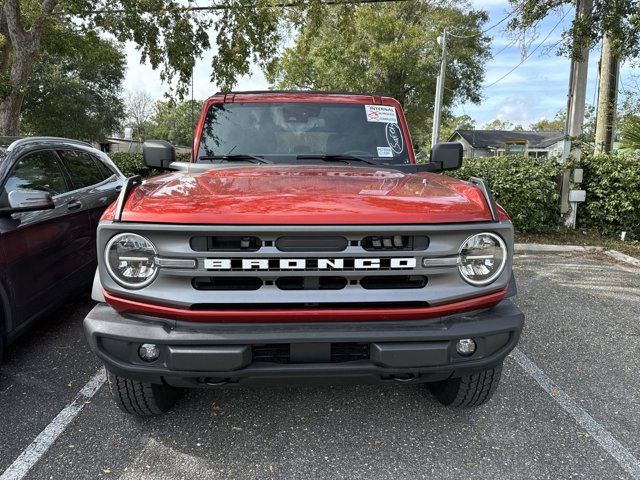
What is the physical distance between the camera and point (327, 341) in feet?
6.52

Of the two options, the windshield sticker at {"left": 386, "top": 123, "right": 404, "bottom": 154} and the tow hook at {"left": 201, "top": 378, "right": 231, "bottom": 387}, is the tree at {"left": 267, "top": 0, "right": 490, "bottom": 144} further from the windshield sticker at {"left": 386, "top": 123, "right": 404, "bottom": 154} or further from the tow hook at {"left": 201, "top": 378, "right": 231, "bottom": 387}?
the tow hook at {"left": 201, "top": 378, "right": 231, "bottom": 387}

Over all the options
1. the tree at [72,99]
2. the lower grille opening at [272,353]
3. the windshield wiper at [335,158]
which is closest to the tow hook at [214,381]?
the lower grille opening at [272,353]

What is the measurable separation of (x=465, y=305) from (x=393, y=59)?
936 inches

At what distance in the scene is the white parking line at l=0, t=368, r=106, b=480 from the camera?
7.45 ft

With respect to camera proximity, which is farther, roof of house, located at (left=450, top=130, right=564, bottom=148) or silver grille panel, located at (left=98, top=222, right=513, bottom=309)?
roof of house, located at (left=450, top=130, right=564, bottom=148)

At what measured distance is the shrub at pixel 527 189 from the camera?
8055mm

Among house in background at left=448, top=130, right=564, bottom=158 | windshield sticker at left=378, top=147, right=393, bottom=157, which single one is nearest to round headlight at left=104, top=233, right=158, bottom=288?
windshield sticker at left=378, top=147, right=393, bottom=157

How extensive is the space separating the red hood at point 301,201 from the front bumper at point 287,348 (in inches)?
17.6

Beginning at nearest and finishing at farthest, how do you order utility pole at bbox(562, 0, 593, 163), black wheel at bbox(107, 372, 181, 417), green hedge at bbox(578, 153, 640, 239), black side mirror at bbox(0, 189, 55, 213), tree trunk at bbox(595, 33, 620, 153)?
black wheel at bbox(107, 372, 181, 417), black side mirror at bbox(0, 189, 55, 213), green hedge at bbox(578, 153, 640, 239), utility pole at bbox(562, 0, 593, 163), tree trunk at bbox(595, 33, 620, 153)

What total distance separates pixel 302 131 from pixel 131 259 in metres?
1.91

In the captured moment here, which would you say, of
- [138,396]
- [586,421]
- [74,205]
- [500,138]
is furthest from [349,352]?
[500,138]

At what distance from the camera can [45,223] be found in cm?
346

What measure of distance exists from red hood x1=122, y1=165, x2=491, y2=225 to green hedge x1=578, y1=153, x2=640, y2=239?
6.77 m

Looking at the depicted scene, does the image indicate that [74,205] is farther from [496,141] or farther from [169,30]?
[496,141]
